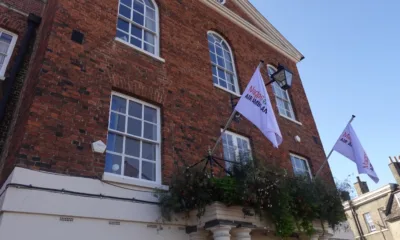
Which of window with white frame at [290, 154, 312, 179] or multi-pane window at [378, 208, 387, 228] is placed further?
multi-pane window at [378, 208, 387, 228]

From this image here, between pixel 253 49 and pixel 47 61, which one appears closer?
pixel 47 61

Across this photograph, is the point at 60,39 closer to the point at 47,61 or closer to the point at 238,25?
the point at 47,61

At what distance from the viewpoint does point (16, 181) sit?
451 cm

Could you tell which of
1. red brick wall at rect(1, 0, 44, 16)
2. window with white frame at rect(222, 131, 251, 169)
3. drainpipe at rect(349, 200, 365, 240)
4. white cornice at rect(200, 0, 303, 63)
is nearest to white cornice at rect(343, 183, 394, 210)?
drainpipe at rect(349, 200, 365, 240)

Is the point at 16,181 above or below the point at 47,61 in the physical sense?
below

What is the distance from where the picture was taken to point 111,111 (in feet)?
21.1

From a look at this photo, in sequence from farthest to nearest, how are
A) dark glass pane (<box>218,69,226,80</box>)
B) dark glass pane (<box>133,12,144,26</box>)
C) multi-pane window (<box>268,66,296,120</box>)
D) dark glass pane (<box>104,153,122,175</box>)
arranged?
multi-pane window (<box>268,66,296,120</box>) < dark glass pane (<box>218,69,226,80</box>) < dark glass pane (<box>133,12,144,26</box>) < dark glass pane (<box>104,153,122,175</box>)

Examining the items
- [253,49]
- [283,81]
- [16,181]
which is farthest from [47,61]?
[253,49]

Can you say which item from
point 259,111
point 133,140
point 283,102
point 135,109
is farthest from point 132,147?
point 283,102

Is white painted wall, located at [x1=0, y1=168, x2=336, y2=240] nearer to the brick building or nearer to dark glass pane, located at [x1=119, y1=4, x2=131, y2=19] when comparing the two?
the brick building

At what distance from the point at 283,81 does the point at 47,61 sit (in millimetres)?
6593

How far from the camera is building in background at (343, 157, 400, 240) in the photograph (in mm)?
23705

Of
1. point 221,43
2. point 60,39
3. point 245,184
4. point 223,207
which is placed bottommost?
point 223,207

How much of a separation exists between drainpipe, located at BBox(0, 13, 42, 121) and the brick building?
0.09 feet
